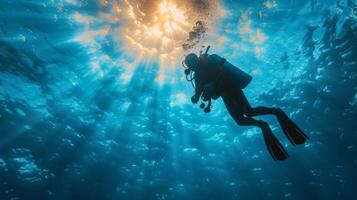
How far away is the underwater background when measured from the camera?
1180 cm

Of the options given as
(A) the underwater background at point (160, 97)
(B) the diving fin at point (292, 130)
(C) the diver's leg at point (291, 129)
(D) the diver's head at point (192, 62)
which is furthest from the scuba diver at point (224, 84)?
(A) the underwater background at point (160, 97)

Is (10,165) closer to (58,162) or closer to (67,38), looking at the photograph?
(58,162)

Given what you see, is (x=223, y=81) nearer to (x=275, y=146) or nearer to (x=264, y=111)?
(x=264, y=111)

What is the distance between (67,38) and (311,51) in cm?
1177

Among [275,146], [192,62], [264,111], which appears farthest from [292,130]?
[192,62]

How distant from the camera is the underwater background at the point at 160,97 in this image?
38.7 ft

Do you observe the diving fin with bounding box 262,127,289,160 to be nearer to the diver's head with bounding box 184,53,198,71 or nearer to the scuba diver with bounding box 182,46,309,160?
the scuba diver with bounding box 182,46,309,160

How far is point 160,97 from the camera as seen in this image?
1513cm

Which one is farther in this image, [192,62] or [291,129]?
[192,62]

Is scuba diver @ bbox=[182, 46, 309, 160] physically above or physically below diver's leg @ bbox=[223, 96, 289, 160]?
above

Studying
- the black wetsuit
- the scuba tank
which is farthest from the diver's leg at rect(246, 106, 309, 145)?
the scuba tank

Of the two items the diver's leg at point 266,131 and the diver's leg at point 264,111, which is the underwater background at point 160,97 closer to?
the diver's leg at point 266,131

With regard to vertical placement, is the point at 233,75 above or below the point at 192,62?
below

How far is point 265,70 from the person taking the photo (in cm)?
1438
